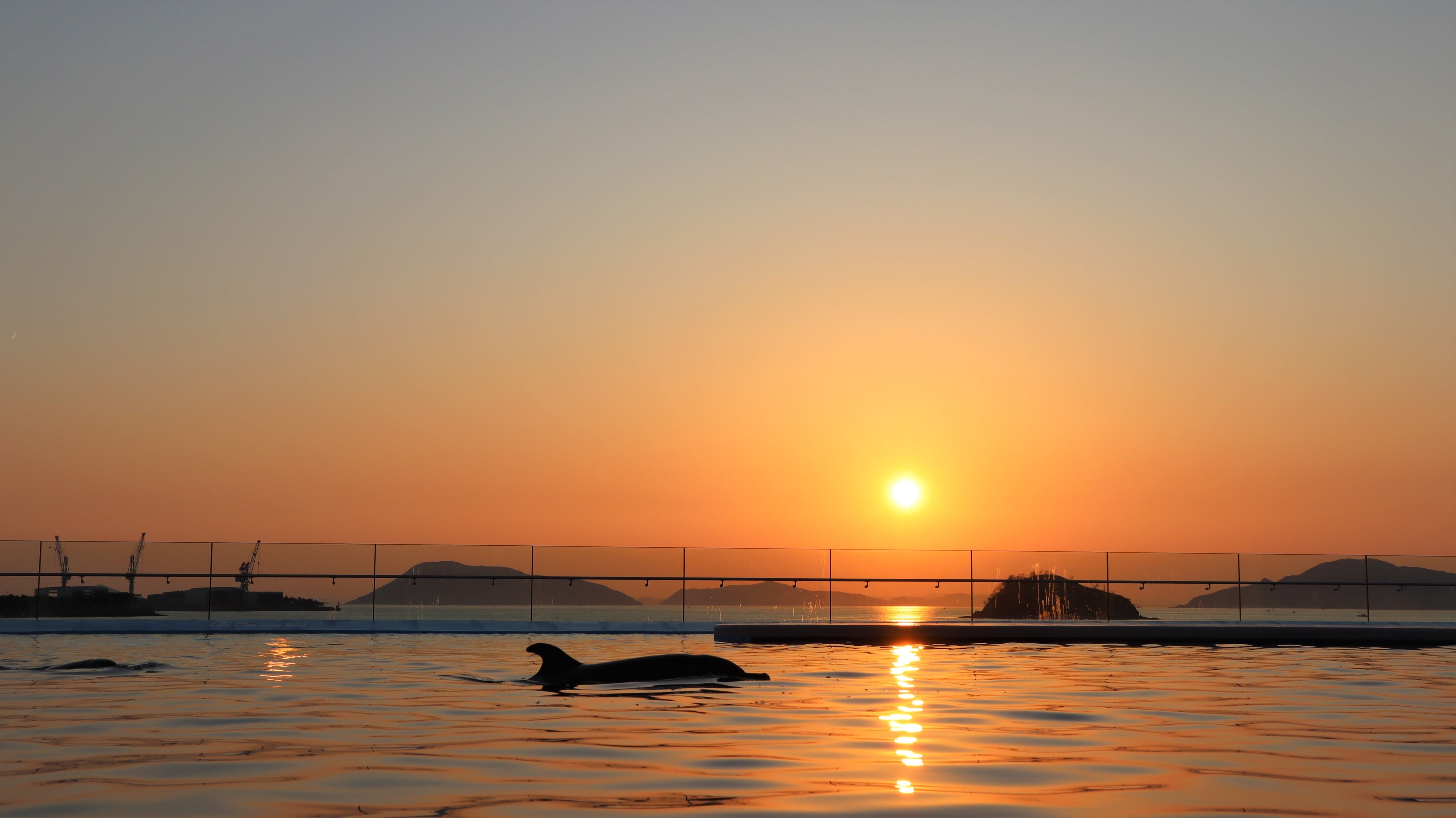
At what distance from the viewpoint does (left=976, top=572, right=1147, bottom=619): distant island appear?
28750 millimetres

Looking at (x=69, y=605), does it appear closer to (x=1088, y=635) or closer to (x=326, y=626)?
(x=326, y=626)

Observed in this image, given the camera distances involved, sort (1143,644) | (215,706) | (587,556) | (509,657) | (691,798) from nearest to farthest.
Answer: (691,798) → (215,706) → (509,657) → (1143,644) → (587,556)

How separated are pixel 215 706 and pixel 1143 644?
52.8 ft

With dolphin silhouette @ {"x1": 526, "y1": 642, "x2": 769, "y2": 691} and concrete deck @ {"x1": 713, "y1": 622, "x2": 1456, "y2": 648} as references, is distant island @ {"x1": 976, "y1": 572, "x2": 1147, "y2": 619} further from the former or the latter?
dolphin silhouette @ {"x1": 526, "y1": 642, "x2": 769, "y2": 691}

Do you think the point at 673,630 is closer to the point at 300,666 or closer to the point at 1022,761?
the point at 300,666

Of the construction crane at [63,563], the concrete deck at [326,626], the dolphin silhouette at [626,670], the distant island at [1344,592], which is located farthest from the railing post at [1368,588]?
the construction crane at [63,563]

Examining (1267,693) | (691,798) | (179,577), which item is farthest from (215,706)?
(179,577)

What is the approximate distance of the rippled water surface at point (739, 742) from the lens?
5680mm

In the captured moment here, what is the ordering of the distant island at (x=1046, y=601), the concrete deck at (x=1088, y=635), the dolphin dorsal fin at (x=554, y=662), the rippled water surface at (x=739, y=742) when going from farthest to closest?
the distant island at (x=1046, y=601) < the concrete deck at (x=1088, y=635) < the dolphin dorsal fin at (x=554, y=662) < the rippled water surface at (x=739, y=742)

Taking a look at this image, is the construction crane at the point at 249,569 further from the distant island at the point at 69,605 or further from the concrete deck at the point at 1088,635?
the concrete deck at the point at 1088,635

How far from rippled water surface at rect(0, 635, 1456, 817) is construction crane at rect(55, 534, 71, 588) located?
12.2 metres

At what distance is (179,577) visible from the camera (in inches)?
1051

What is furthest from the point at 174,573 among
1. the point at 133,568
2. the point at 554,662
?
the point at 554,662

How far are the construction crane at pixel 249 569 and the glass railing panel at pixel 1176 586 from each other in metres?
18.4
